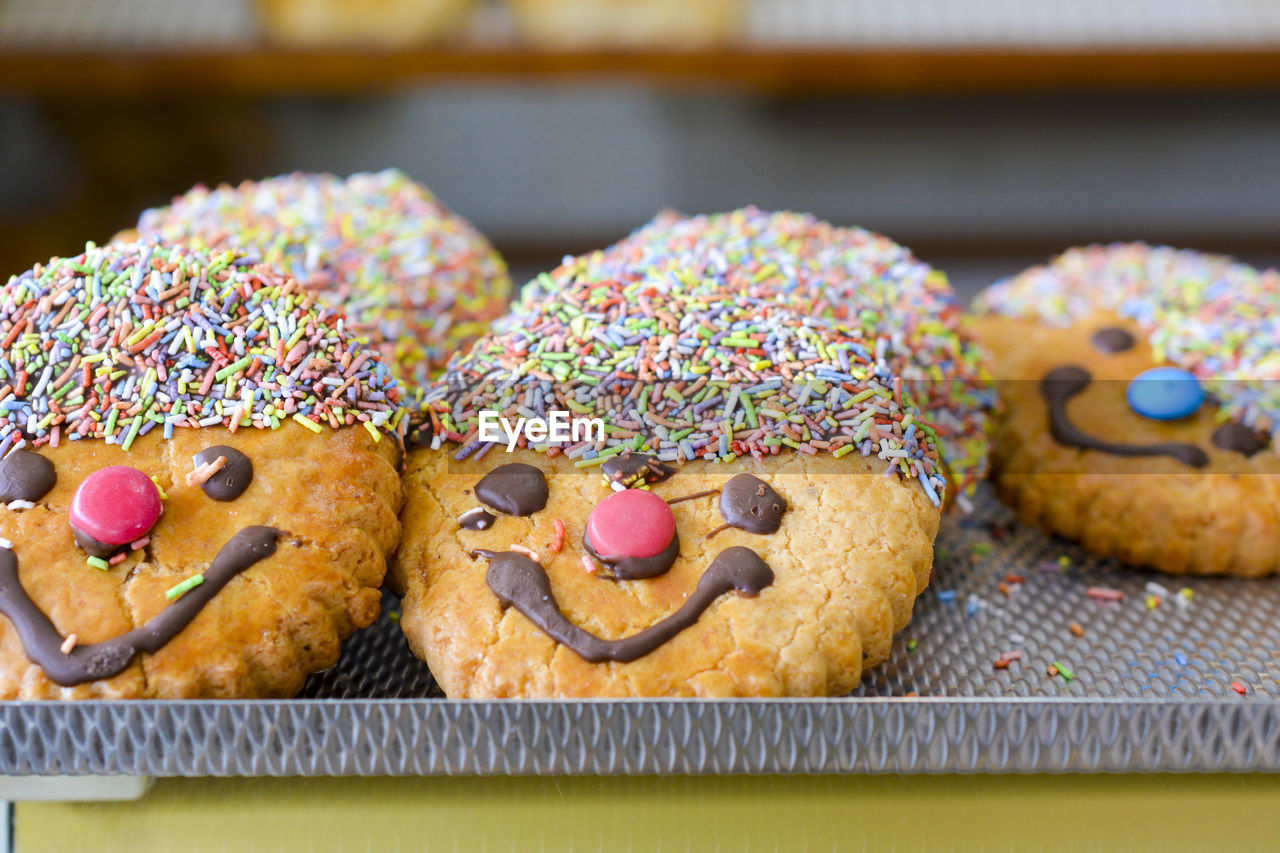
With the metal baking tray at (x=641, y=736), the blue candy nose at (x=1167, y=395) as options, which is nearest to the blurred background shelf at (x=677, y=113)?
the blue candy nose at (x=1167, y=395)

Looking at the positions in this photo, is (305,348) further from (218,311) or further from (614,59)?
(614,59)

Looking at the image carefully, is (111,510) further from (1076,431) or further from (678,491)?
(1076,431)

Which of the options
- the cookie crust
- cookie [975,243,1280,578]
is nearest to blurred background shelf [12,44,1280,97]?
cookie [975,243,1280,578]

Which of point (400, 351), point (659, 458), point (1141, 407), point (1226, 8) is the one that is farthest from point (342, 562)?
point (1226, 8)

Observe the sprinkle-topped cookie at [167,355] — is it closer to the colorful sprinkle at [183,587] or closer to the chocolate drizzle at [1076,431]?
the colorful sprinkle at [183,587]

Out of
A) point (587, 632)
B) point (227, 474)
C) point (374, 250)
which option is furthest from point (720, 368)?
point (374, 250)

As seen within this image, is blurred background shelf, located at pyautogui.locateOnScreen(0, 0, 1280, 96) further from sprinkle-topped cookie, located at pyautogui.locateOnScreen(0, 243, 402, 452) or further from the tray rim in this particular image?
the tray rim
